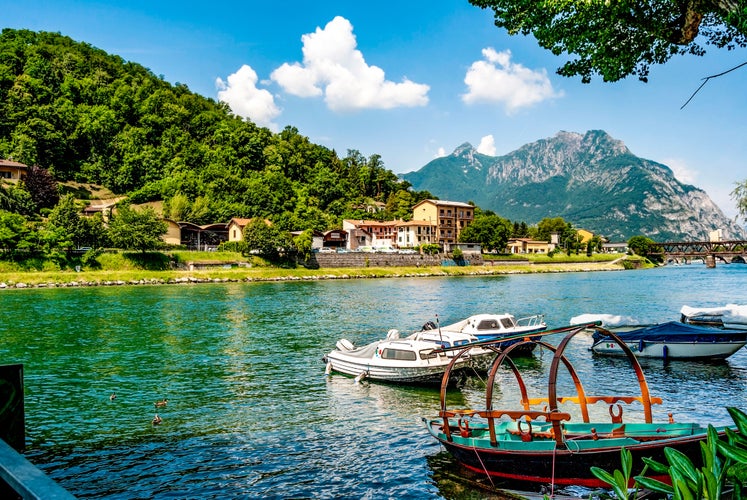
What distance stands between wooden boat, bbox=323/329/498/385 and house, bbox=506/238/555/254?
147m

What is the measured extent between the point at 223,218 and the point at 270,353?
340 ft

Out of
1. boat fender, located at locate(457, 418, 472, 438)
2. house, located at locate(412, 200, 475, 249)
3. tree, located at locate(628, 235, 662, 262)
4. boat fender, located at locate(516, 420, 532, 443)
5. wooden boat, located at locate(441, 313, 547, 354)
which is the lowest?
boat fender, located at locate(457, 418, 472, 438)

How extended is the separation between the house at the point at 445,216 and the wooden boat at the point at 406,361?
124 m

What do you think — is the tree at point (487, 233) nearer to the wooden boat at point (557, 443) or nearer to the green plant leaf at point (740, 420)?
the wooden boat at point (557, 443)

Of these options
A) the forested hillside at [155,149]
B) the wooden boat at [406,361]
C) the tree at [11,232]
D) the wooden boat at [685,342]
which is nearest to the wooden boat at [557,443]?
the wooden boat at [406,361]

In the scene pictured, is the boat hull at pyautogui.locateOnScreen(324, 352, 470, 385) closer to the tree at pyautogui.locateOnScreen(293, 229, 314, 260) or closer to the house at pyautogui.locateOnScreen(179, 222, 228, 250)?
the tree at pyautogui.locateOnScreen(293, 229, 314, 260)

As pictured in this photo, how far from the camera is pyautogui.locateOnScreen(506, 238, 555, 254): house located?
169025 mm

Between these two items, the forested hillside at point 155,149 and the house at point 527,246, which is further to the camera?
the house at point 527,246

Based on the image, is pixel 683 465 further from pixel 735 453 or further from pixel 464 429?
pixel 464 429

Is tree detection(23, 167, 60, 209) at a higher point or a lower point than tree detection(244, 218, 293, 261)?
higher

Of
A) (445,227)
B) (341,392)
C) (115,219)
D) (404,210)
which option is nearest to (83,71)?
(115,219)

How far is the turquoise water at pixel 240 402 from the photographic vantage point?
13.8 metres

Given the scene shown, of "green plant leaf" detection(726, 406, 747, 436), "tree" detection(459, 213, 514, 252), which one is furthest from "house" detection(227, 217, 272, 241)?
"green plant leaf" detection(726, 406, 747, 436)

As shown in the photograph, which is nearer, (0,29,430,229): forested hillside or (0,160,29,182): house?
(0,160,29,182): house
